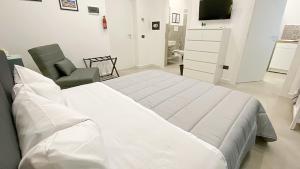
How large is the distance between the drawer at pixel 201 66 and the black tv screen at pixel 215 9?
3.42 ft

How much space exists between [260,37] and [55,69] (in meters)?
4.13

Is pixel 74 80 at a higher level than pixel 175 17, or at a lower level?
lower

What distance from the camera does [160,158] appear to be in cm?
73

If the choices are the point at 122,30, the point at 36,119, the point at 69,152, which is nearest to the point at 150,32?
the point at 122,30

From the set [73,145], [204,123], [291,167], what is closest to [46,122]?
[73,145]

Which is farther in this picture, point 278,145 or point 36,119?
point 278,145

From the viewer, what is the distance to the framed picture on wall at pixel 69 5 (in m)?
2.79

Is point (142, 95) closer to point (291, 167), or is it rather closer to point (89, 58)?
point (291, 167)

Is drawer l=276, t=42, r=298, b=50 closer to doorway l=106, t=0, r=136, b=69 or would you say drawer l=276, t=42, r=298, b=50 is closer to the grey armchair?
doorway l=106, t=0, r=136, b=69

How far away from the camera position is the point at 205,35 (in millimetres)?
3137

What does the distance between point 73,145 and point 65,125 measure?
139 mm

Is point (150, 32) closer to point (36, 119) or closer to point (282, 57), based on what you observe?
point (282, 57)

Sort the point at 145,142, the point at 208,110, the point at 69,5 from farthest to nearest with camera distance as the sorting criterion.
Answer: the point at 69,5 < the point at 208,110 < the point at 145,142

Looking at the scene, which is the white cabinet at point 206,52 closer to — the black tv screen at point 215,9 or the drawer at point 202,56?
the drawer at point 202,56
